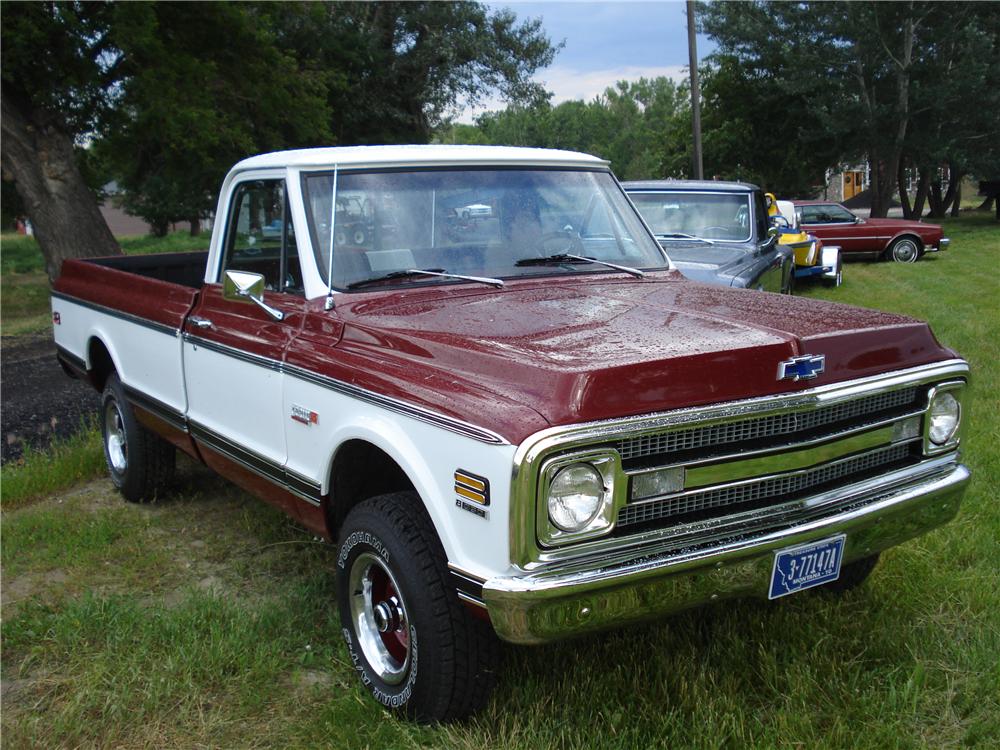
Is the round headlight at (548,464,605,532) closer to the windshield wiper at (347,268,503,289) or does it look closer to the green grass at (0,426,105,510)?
the windshield wiper at (347,268,503,289)

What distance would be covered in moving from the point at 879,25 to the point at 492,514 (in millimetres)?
30727

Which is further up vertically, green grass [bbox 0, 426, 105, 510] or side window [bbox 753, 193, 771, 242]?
side window [bbox 753, 193, 771, 242]

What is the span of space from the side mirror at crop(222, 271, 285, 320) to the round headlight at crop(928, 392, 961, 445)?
2.50 m

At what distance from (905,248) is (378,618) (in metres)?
18.2

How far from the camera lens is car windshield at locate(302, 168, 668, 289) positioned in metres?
3.76

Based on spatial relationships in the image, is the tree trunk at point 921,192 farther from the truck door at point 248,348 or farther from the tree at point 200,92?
the truck door at point 248,348

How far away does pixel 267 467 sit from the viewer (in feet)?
12.6

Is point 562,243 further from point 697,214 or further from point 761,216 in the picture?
point 761,216

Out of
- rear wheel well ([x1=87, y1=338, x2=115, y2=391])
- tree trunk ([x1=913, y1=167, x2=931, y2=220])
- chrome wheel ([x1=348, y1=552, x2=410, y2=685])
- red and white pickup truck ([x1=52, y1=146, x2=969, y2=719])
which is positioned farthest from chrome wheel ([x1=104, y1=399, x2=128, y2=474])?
tree trunk ([x1=913, y1=167, x2=931, y2=220])

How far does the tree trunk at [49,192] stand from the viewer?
550 inches

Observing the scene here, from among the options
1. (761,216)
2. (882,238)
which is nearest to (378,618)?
(761,216)

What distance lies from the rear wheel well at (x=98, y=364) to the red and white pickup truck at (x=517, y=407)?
138 cm

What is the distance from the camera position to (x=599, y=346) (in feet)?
9.31

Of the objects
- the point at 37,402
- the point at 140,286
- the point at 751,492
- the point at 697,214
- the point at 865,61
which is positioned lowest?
Answer: the point at 37,402
